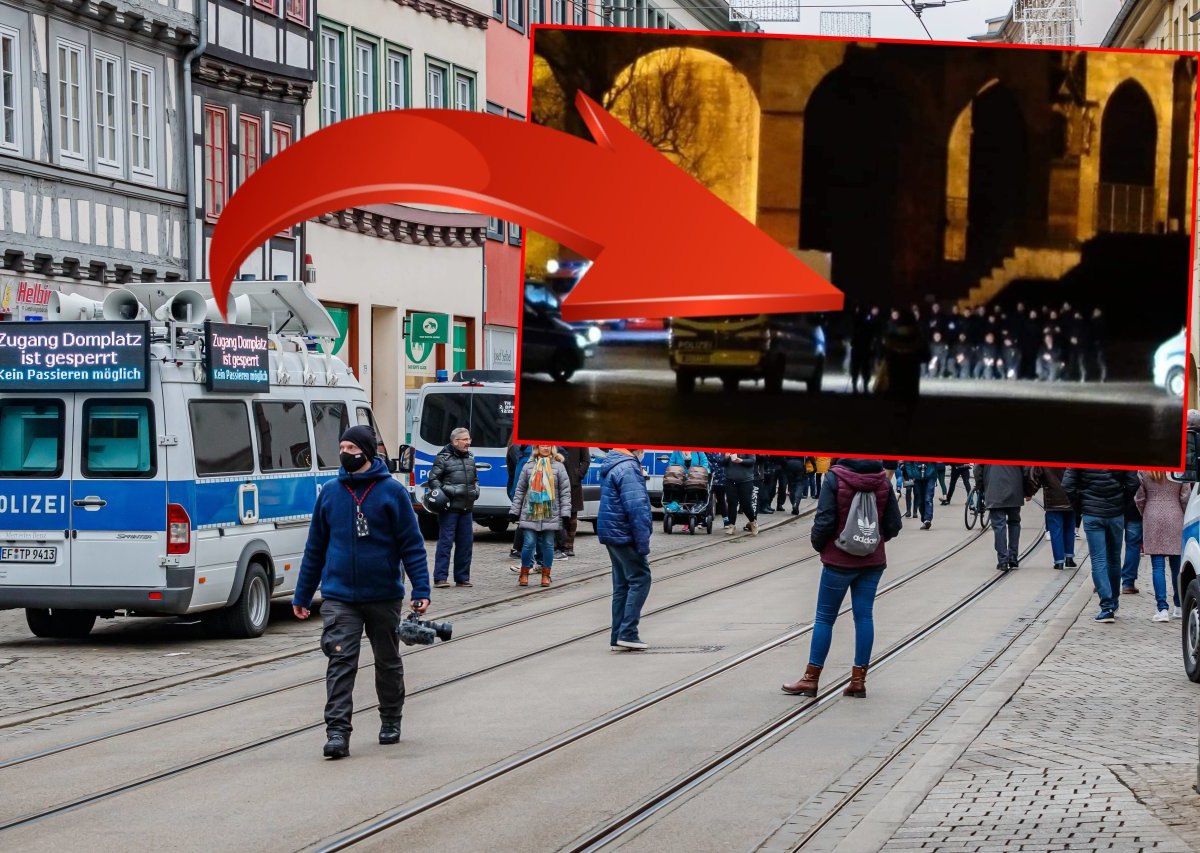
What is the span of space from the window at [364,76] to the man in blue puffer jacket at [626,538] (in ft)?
74.6

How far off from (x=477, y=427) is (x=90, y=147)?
707 cm

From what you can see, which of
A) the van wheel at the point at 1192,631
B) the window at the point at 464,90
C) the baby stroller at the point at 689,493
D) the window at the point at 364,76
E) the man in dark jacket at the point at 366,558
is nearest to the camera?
the man in dark jacket at the point at 366,558

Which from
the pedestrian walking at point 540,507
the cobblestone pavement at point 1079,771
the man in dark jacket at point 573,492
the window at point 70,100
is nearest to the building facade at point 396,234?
the man in dark jacket at point 573,492

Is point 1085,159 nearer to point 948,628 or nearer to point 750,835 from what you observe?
point 750,835

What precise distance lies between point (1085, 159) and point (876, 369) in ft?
2.96

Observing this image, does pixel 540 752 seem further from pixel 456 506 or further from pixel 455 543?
pixel 455 543

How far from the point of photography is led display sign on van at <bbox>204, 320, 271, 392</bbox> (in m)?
16.8

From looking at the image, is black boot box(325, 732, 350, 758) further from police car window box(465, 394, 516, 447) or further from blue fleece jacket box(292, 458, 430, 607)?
police car window box(465, 394, 516, 447)

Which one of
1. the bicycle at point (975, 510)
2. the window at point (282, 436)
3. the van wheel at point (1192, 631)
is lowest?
the bicycle at point (975, 510)

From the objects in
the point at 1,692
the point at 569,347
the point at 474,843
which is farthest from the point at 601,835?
the point at 1,692

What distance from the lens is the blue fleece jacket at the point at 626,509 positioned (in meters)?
16.0

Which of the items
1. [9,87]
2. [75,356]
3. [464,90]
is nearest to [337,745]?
[75,356]

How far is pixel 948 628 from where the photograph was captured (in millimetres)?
17922

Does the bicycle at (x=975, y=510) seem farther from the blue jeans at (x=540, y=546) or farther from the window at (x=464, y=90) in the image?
the window at (x=464, y=90)
